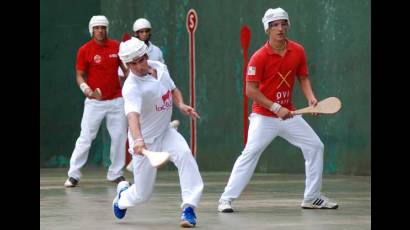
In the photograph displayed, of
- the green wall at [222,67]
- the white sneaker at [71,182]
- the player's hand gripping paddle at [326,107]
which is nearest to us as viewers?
the player's hand gripping paddle at [326,107]

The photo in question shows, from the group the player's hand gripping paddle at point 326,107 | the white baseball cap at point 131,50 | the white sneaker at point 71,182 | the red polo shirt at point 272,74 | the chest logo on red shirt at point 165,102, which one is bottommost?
the white sneaker at point 71,182

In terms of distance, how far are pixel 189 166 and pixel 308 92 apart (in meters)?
2.10

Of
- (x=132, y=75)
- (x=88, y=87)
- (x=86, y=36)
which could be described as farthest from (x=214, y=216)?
(x=86, y=36)

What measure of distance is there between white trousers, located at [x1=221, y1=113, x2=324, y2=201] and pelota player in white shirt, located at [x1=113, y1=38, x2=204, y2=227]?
1.36 m

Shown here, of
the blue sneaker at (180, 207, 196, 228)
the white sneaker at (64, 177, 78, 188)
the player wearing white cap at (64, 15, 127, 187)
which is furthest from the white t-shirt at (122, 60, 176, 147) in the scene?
the white sneaker at (64, 177, 78, 188)

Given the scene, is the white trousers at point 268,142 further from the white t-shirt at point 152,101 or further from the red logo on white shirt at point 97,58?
the red logo on white shirt at point 97,58

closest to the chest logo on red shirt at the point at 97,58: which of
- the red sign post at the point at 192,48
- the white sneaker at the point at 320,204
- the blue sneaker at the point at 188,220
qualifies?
the red sign post at the point at 192,48

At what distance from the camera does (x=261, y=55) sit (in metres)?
11.9

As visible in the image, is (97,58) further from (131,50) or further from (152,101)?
(131,50)

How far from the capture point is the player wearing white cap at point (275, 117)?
39.1 ft

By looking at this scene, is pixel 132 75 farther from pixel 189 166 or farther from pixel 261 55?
pixel 261 55

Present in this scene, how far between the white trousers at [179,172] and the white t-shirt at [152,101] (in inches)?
3.7

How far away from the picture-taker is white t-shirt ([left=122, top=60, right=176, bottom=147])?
34.4 ft

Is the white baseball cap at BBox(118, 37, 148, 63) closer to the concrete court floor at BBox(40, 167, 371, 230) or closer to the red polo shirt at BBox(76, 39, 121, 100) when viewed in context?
the concrete court floor at BBox(40, 167, 371, 230)
